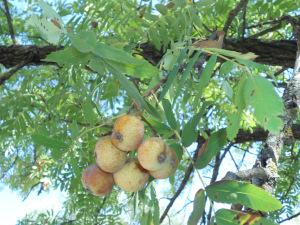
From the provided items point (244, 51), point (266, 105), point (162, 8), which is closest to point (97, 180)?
point (266, 105)

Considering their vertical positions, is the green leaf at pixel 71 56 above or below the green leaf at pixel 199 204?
above

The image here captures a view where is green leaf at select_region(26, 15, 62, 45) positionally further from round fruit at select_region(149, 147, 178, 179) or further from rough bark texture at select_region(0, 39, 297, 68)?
rough bark texture at select_region(0, 39, 297, 68)

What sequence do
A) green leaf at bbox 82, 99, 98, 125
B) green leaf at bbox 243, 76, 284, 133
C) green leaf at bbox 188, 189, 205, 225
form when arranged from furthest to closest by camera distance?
green leaf at bbox 82, 99, 98, 125, green leaf at bbox 188, 189, 205, 225, green leaf at bbox 243, 76, 284, 133

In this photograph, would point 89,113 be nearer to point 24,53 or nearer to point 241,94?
point 241,94

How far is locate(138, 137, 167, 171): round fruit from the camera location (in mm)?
1209

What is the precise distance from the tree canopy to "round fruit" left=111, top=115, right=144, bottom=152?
5 cm

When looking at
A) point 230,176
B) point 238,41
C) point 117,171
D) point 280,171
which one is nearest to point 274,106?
point 230,176

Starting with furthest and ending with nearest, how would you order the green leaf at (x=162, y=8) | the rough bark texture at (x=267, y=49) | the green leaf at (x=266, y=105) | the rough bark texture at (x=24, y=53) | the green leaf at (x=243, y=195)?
the rough bark texture at (x=24, y=53)
the rough bark texture at (x=267, y=49)
the green leaf at (x=162, y=8)
the green leaf at (x=243, y=195)
the green leaf at (x=266, y=105)

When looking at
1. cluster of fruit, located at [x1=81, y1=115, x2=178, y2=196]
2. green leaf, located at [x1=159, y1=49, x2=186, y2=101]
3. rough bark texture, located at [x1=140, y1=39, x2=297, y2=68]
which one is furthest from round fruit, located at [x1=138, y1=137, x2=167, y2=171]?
rough bark texture, located at [x1=140, y1=39, x2=297, y2=68]

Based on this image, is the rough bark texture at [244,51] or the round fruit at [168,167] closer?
the round fruit at [168,167]

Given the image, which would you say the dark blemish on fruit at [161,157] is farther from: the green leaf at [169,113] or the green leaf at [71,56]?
the green leaf at [71,56]

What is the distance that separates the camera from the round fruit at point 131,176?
1.26 metres

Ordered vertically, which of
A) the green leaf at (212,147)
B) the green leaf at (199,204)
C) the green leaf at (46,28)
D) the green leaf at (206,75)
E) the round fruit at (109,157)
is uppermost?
the green leaf at (46,28)

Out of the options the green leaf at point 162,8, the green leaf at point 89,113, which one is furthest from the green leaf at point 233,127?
the green leaf at point 162,8
